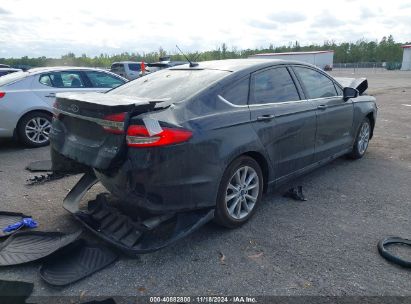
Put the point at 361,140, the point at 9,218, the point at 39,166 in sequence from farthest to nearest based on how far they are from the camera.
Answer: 1. the point at 361,140
2. the point at 39,166
3. the point at 9,218

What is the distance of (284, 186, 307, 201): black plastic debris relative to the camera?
4382 millimetres

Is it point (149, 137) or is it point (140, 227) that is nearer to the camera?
point (149, 137)

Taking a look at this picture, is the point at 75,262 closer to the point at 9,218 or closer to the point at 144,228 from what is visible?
the point at 144,228

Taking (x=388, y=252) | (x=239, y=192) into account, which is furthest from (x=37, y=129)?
(x=388, y=252)

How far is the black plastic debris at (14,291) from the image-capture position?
2629 millimetres

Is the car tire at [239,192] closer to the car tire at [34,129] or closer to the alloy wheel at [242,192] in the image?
the alloy wheel at [242,192]

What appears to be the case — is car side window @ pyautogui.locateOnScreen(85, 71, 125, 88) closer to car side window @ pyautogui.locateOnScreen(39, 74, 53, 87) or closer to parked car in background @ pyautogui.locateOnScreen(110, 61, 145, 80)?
car side window @ pyautogui.locateOnScreen(39, 74, 53, 87)

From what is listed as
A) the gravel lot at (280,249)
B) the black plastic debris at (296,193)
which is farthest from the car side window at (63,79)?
the black plastic debris at (296,193)

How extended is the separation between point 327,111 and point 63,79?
5.40 meters

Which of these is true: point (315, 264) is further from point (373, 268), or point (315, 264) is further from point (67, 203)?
point (67, 203)

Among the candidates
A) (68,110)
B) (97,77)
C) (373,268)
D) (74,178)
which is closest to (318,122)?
(373,268)

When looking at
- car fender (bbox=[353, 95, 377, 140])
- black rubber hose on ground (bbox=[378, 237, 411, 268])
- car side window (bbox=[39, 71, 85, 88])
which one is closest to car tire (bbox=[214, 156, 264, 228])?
black rubber hose on ground (bbox=[378, 237, 411, 268])

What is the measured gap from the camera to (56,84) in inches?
289

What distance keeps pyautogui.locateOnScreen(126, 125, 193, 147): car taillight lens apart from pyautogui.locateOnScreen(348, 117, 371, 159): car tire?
12.7 ft
